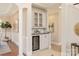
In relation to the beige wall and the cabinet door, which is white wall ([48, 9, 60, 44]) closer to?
the cabinet door

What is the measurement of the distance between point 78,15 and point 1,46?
1.14 m

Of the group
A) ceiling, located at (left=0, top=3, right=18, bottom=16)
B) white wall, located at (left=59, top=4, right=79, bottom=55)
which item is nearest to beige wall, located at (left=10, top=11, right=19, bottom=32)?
ceiling, located at (left=0, top=3, right=18, bottom=16)

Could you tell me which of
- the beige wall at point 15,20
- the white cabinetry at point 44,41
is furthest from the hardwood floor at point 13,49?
the white cabinetry at point 44,41

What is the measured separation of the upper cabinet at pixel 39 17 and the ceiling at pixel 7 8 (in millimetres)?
280

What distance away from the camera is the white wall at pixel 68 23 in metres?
1.45

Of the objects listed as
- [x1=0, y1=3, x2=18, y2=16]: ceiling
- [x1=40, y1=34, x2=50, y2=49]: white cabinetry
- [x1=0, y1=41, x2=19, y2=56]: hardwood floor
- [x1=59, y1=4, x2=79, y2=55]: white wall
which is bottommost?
[x1=0, y1=41, x2=19, y2=56]: hardwood floor

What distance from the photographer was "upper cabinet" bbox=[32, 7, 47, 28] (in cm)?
145

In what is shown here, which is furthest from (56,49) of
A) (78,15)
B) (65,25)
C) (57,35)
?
(78,15)

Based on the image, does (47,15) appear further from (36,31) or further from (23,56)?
(23,56)

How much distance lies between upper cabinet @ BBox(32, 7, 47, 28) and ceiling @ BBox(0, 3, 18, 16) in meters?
0.28

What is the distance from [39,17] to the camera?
1.48 m

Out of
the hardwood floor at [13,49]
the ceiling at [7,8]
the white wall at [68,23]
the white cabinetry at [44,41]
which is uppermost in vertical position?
the ceiling at [7,8]

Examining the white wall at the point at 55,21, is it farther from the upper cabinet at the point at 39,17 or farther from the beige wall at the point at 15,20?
the beige wall at the point at 15,20

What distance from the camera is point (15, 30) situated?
4.74 feet
